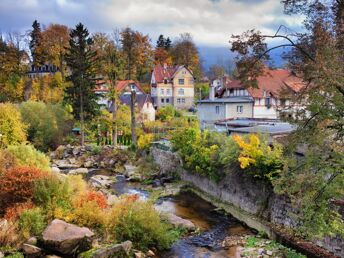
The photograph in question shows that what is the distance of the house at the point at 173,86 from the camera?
66875mm

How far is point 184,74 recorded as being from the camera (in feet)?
222

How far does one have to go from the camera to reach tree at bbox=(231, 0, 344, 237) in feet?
33.0

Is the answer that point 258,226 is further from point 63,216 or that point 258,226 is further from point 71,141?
point 71,141

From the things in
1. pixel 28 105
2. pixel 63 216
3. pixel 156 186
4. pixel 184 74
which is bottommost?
pixel 156 186

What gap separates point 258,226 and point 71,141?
28.1 meters

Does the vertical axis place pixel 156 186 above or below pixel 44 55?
below

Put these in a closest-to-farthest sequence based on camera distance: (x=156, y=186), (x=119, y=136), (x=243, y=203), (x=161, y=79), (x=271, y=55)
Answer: (x=271, y=55) < (x=243, y=203) < (x=156, y=186) < (x=119, y=136) < (x=161, y=79)

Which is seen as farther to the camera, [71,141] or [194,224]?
[71,141]

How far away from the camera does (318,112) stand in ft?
34.5

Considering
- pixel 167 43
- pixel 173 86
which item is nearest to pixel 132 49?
pixel 173 86

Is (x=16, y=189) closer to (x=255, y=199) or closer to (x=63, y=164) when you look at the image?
(x=255, y=199)

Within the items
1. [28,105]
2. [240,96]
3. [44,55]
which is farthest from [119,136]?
[44,55]

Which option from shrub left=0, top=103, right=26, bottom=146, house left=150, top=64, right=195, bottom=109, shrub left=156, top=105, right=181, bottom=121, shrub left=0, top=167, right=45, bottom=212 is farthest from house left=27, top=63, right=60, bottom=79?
shrub left=0, top=167, right=45, bottom=212

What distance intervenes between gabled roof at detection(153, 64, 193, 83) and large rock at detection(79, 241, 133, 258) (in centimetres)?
5440
